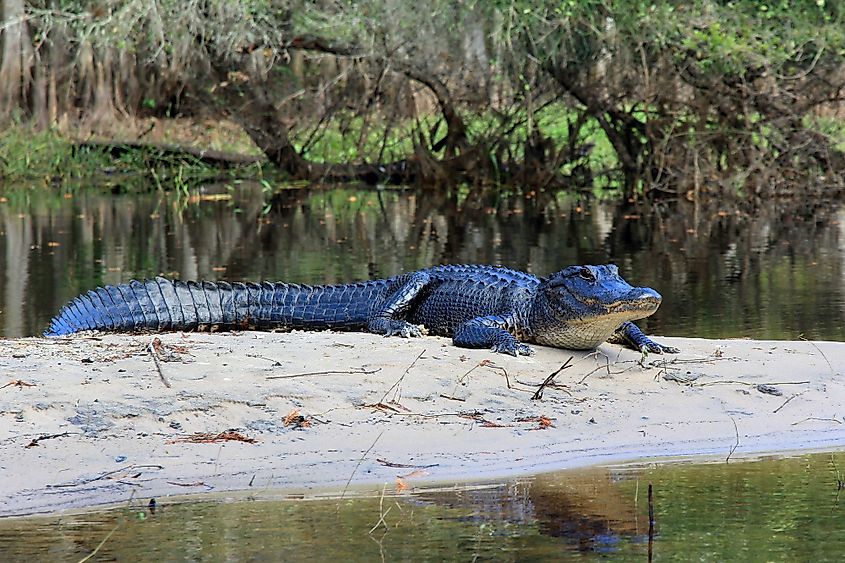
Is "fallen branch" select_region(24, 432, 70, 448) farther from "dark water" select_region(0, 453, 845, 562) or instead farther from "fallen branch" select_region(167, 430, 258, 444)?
"dark water" select_region(0, 453, 845, 562)

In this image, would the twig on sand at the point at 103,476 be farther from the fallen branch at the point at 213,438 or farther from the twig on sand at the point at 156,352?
the twig on sand at the point at 156,352

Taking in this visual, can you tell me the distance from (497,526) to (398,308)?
410cm

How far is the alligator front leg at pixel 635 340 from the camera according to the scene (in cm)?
805

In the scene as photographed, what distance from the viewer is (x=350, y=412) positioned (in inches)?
253

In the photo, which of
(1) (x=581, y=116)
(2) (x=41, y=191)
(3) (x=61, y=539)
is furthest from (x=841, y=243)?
(2) (x=41, y=191)

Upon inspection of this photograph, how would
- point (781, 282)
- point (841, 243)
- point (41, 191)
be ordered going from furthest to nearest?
point (41, 191)
point (841, 243)
point (781, 282)

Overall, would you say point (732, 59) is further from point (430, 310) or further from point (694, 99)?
point (430, 310)

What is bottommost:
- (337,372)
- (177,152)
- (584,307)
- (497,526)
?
(497,526)

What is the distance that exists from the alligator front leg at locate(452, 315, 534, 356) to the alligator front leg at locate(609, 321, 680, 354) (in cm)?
58

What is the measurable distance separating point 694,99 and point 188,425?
16.5 metres

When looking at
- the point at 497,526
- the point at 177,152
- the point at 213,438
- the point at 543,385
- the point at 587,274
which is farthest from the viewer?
the point at 177,152

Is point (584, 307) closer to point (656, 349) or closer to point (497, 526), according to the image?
point (656, 349)

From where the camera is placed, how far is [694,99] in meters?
21.3

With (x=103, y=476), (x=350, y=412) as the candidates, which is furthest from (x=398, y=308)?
(x=103, y=476)
